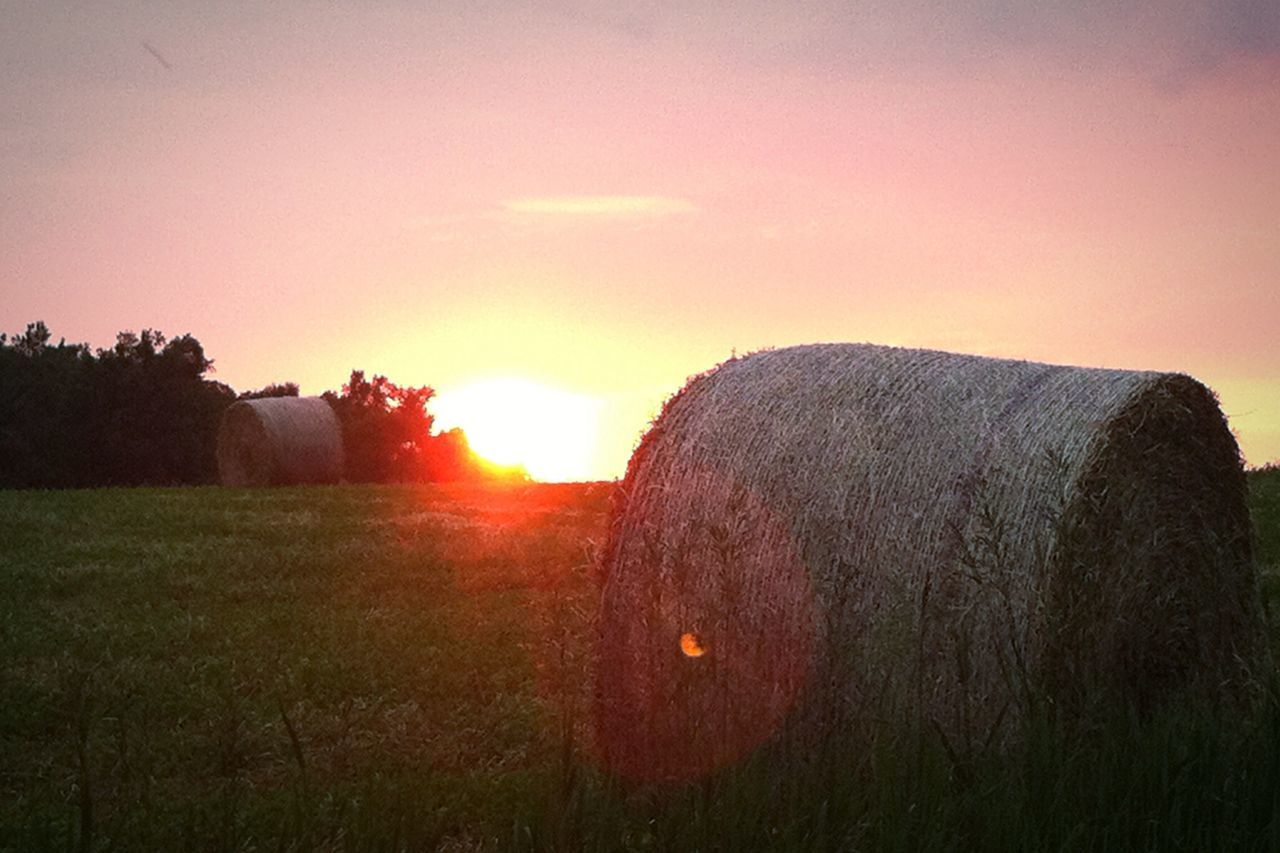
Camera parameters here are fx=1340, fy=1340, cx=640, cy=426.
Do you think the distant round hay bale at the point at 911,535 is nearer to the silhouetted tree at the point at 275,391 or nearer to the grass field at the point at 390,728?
the grass field at the point at 390,728

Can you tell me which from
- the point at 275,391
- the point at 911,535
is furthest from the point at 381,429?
the point at 911,535

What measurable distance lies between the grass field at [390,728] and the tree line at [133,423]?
67.0 feet

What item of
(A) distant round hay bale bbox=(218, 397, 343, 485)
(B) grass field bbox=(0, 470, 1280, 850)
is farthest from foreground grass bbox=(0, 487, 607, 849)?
(A) distant round hay bale bbox=(218, 397, 343, 485)

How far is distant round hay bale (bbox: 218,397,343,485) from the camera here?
112 ft

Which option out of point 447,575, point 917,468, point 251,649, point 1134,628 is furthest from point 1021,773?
point 447,575

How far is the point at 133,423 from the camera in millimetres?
45562

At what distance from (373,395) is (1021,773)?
44.2 m

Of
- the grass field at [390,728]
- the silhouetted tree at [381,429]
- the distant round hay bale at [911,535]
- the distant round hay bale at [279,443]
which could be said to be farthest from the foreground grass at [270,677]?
the silhouetted tree at [381,429]

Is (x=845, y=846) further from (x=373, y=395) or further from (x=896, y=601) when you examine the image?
(x=373, y=395)

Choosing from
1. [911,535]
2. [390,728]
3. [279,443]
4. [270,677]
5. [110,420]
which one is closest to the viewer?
[911,535]

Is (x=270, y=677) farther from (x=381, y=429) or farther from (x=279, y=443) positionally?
(x=381, y=429)

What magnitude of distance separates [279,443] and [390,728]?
83.1ft

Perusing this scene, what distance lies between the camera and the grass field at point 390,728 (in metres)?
4.71

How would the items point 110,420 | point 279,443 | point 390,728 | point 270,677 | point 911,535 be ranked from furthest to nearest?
point 110,420 < point 279,443 < point 270,677 < point 390,728 < point 911,535
